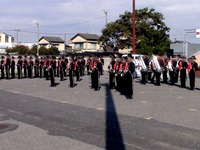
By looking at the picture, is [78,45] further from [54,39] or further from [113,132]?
[113,132]

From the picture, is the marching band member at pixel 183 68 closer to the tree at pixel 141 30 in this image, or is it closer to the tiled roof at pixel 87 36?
the tree at pixel 141 30

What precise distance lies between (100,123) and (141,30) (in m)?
35.7

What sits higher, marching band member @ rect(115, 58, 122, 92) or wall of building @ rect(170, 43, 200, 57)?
wall of building @ rect(170, 43, 200, 57)

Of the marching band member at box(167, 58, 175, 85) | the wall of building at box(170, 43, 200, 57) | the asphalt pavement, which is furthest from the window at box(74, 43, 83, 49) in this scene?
the asphalt pavement

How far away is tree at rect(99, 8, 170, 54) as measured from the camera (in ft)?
141

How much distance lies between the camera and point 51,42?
293 ft

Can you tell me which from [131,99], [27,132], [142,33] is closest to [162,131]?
[27,132]

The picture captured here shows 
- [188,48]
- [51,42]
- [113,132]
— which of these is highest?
[51,42]

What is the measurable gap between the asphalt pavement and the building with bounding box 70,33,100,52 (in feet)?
229

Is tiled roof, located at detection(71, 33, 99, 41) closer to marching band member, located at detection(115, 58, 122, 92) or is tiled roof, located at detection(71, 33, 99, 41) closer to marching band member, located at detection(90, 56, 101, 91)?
marching band member, located at detection(90, 56, 101, 91)

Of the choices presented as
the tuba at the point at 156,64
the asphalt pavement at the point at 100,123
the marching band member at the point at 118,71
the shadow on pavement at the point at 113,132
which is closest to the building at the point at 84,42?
the tuba at the point at 156,64

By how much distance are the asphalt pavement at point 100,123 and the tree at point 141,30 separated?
30393mm

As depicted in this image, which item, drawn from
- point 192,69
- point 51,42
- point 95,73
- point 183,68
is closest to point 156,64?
point 183,68

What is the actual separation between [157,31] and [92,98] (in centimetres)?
3233
